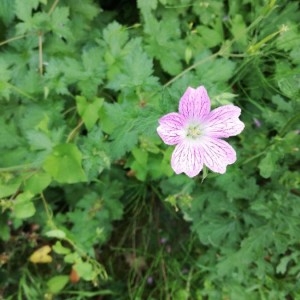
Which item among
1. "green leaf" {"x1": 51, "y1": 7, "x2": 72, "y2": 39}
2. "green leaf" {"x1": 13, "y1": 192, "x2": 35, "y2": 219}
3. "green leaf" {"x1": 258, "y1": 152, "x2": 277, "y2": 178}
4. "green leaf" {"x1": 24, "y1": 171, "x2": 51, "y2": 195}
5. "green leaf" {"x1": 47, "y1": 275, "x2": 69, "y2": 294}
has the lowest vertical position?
"green leaf" {"x1": 47, "y1": 275, "x2": 69, "y2": 294}

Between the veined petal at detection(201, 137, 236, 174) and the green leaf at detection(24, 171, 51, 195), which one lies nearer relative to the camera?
the veined petal at detection(201, 137, 236, 174)

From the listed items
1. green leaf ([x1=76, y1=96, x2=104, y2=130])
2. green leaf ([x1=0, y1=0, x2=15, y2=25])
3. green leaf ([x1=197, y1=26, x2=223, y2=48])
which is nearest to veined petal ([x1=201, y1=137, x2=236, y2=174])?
green leaf ([x1=76, y1=96, x2=104, y2=130])

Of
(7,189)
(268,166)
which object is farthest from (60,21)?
(268,166)

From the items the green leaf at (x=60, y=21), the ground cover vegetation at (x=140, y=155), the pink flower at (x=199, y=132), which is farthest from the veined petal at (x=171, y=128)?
the green leaf at (x=60, y=21)

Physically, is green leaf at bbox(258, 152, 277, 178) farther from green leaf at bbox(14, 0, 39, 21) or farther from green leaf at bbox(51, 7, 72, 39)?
green leaf at bbox(14, 0, 39, 21)

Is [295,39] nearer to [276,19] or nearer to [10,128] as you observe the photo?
[276,19]

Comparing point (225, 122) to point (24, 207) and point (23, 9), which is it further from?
point (23, 9)
